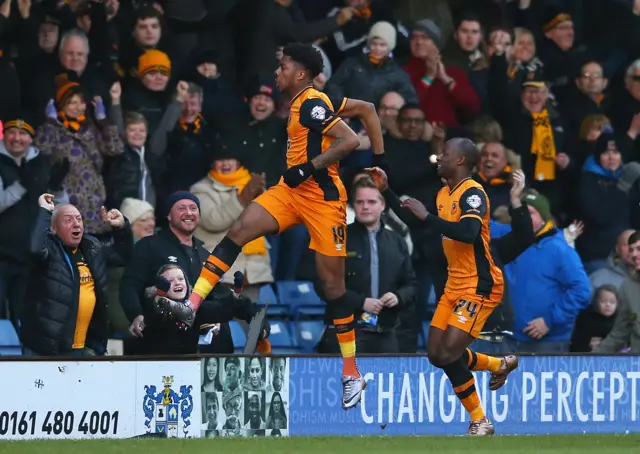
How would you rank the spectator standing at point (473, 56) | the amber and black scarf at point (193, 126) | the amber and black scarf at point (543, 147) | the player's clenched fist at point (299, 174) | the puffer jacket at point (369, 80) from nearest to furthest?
the player's clenched fist at point (299, 174) < the amber and black scarf at point (193, 126) < the puffer jacket at point (369, 80) < the amber and black scarf at point (543, 147) < the spectator standing at point (473, 56)

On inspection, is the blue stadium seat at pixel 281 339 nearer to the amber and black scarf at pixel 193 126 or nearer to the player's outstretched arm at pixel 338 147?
the amber and black scarf at pixel 193 126

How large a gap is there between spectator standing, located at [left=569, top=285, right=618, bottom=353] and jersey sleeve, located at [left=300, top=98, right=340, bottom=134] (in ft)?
15.3

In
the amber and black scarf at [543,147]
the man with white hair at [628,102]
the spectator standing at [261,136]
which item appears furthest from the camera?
the man with white hair at [628,102]

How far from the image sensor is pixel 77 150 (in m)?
13.1

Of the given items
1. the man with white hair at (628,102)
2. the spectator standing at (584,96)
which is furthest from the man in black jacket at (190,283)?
the man with white hair at (628,102)

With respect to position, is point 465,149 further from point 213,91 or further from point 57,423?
point 213,91

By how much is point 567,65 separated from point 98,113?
5.88 m

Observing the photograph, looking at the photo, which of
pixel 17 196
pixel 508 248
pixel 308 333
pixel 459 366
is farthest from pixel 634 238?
pixel 17 196

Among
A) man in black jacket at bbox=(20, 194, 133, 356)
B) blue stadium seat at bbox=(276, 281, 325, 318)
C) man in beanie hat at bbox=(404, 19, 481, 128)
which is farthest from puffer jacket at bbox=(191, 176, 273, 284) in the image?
man in beanie hat at bbox=(404, 19, 481, 128)

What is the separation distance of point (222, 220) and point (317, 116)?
3423 millimetres

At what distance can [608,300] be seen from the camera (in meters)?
14.1

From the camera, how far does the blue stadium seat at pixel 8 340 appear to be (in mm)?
12547

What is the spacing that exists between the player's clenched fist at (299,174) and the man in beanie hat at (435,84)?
513cm

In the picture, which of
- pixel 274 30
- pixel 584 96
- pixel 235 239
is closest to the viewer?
pixel 235 239
